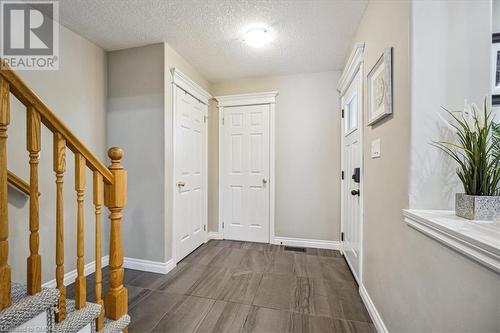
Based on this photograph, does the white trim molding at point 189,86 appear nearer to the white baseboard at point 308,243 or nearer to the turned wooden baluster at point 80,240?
the turned wooden baluster at point 80,240

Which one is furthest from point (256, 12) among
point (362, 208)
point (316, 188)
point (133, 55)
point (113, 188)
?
point (316, 188)

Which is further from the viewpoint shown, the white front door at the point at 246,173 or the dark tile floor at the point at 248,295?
the white front door at the point at 246,173

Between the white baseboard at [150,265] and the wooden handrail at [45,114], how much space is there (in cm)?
142

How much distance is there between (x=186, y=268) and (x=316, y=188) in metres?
1.98

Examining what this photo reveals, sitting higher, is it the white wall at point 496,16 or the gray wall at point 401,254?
the white wall at point 496,16

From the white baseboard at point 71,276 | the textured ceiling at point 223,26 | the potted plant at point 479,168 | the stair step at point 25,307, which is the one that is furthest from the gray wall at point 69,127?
the potted plant at point 479,168

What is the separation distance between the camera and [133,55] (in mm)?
2432

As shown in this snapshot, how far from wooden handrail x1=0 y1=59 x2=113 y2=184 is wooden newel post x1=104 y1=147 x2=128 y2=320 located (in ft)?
0.23

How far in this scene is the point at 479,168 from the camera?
0.84m

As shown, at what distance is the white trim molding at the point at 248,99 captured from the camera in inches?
123

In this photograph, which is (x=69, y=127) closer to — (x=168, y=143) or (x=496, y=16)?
(x=168, y=143)

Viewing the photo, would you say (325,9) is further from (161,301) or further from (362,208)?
(161,301)

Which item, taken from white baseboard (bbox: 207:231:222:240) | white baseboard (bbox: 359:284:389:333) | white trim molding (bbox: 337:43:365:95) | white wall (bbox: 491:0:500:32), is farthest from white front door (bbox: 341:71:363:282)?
white baseboard (bbox: 207:231:222:240)

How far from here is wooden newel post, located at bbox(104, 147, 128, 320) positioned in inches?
52.7
